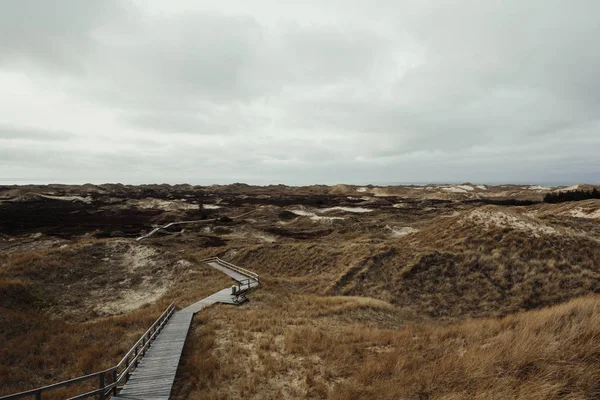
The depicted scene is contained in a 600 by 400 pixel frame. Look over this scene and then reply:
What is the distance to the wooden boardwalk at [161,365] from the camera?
10.1 metres

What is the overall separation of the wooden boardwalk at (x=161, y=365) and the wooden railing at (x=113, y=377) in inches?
10.0

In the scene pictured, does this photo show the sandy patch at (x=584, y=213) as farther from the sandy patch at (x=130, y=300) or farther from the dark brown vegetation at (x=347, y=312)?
the sandy patch at (x=130, y=300)

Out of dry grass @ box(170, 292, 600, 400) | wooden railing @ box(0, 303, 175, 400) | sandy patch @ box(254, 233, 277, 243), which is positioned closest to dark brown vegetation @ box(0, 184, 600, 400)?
dry grass @ box(170, 292, 600, 400)

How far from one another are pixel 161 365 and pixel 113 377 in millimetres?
1719

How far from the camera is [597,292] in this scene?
2191cm

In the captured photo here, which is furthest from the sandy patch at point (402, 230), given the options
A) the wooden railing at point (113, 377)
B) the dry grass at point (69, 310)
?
the wooden railing at point (113, 377)

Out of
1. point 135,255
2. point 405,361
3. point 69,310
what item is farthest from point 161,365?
point 135,255

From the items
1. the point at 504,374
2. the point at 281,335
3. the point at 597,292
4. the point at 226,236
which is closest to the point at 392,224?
the point at 226,236

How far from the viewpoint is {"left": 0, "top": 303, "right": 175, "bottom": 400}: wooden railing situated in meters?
7.66

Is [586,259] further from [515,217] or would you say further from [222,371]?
[222,371]

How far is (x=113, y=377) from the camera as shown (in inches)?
419

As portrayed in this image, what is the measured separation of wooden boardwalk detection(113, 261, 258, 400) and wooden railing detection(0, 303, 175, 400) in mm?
253

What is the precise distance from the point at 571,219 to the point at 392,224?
2791 cm

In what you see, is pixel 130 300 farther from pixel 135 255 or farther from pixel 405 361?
pixel 405 361
